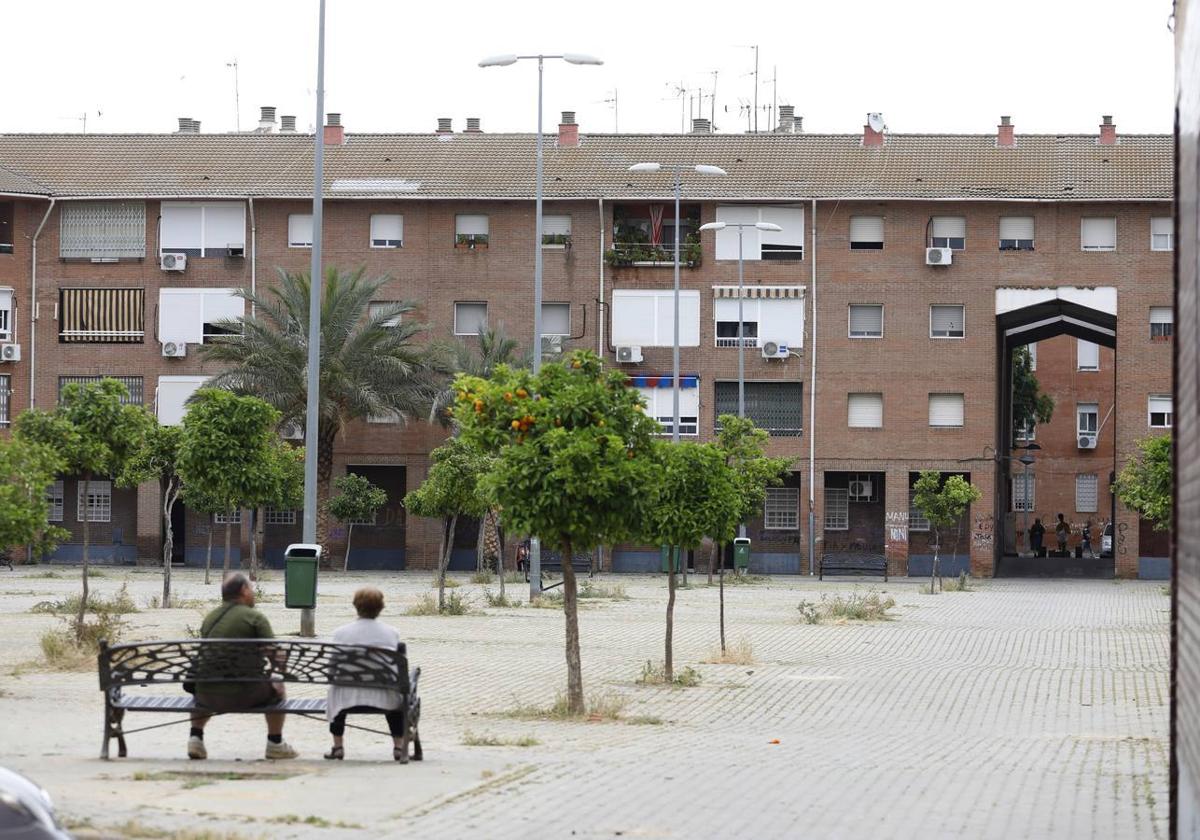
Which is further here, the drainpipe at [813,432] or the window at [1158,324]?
the drainpipe at [813,432]

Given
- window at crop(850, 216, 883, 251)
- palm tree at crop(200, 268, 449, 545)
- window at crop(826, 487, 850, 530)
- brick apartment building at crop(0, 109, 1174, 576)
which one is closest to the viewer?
palm tree at crop(200, 268, 449, 545)

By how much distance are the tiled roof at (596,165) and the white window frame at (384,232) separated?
0.85 metres

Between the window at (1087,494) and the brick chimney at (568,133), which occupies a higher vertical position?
the brick chimney at (568,133)

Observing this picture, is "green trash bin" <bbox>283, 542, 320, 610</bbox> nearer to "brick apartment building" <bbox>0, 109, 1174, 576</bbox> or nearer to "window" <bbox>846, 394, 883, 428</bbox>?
"brick apartment building" <bbox>0, 109, 1174, 576</bbox>

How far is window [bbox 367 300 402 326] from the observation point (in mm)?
58625

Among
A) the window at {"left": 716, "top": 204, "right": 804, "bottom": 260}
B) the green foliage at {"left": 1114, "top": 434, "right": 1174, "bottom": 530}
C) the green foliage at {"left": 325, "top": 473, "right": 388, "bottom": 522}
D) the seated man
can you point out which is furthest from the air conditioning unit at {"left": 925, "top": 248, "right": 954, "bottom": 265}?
the seated man

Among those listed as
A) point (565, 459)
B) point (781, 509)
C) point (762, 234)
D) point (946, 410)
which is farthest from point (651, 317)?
point (565, 459)

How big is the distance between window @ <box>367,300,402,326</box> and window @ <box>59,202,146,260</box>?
804 centimetres

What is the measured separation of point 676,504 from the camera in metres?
23.0

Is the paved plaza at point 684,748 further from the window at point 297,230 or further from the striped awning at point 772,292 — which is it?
the window at point 297,230

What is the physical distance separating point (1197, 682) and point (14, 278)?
61.1 m

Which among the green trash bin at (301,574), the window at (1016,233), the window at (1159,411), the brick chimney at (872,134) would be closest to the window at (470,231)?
the brick chimney at (872,134)

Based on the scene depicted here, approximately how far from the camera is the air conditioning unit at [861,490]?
2557 inches

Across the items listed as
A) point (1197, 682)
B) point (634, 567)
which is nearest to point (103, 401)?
point (1197, 682)
